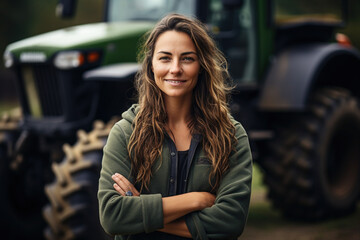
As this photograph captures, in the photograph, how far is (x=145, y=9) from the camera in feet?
18.5

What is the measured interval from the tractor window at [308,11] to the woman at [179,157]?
12.6 ft

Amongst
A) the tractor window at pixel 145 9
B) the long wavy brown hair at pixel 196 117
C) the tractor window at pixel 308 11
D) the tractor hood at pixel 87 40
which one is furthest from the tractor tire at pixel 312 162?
the long wavy brown hair at pixel 196 117

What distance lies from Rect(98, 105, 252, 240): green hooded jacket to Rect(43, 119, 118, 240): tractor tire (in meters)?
1.70

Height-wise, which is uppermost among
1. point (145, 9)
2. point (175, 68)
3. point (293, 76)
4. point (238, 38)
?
point (175, 68)

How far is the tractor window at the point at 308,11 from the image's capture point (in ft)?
20.3

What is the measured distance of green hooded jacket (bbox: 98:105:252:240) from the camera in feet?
7.65

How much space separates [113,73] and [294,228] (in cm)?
235

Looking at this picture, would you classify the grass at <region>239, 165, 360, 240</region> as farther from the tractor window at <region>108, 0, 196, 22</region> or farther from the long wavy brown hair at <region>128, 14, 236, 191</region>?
the long wavy brown hair at <region>128, 14, 236, 191</region>

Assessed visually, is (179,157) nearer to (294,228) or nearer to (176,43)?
(176,43)

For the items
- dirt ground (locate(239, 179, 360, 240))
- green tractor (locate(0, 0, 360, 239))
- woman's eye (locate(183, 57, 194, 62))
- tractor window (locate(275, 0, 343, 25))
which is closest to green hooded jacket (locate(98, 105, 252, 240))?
woman's eye (locate(183, 57, 194, 62))

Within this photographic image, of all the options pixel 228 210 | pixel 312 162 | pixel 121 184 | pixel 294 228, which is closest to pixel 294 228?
pixel 294 228

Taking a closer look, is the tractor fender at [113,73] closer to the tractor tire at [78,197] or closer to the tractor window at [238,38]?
the tractor tire at [78,197]

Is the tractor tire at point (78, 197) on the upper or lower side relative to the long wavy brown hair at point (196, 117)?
lower

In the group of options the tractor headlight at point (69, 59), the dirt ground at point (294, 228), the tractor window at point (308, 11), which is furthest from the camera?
the tractor window at point (308, 11)
